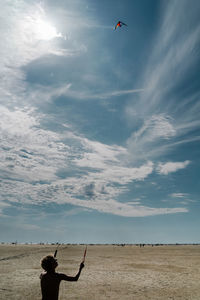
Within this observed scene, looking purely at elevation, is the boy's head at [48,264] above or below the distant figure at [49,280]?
above

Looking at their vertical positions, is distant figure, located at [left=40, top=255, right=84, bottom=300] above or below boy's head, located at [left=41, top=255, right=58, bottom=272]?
below

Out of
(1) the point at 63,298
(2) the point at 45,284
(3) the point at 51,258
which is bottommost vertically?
(1) the point at 63,298

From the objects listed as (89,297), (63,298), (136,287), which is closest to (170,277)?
(136,287)

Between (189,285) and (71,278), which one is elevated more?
(71,278)

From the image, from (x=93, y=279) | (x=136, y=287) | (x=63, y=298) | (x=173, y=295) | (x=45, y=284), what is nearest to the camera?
(x=45, y=284)

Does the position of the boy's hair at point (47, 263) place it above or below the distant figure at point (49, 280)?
above

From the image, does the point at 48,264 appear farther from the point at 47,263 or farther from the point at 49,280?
the point at 49,280

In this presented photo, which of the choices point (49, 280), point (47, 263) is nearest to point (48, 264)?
point (47, 263)

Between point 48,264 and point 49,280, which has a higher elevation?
point 48,264

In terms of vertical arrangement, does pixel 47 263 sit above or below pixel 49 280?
above

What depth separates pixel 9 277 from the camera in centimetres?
1744

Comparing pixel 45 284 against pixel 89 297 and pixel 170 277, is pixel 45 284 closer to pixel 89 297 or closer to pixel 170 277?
pixel 89 297

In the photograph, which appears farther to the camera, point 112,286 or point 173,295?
point 112,286

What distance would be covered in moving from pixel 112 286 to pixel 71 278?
12.1 m
